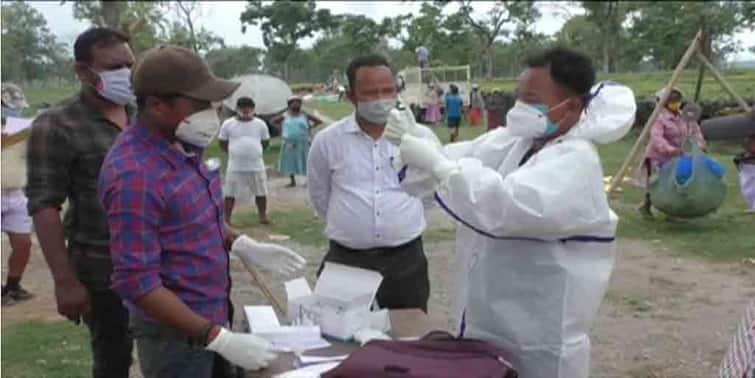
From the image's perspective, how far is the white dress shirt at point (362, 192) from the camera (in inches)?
139

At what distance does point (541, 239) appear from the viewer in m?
2.18

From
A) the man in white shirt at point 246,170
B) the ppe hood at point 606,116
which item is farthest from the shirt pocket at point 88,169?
the man in white shirt at point 246,170

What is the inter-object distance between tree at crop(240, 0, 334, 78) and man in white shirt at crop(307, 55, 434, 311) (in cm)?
5341

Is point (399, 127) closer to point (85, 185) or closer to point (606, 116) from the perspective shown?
point (606, 116)

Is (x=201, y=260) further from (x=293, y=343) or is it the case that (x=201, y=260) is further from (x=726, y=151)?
(x=726, y=151)

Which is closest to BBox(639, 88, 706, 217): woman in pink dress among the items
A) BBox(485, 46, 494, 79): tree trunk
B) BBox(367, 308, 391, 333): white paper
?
BBox(367, 308, 391, 333): white paper

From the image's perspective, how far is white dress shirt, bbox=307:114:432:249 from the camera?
11.6 ft

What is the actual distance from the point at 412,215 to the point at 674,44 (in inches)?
1290

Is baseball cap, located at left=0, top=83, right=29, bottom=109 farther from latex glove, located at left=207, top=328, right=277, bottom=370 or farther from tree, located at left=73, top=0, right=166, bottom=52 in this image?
tree, located at left=73, top=0, right=166, bottom=52

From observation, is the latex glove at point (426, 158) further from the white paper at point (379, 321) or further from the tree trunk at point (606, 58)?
the tree trunk at point (606, 58)

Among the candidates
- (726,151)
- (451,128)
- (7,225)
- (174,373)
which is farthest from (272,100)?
(174,373)

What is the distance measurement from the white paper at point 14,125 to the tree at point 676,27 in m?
24.4

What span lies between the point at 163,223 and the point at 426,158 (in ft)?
2.35

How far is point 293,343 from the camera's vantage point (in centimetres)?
252
